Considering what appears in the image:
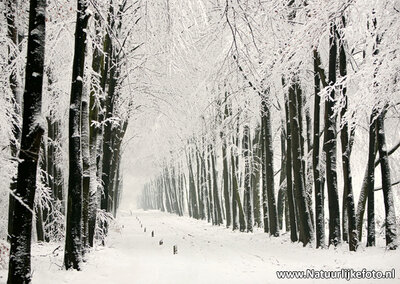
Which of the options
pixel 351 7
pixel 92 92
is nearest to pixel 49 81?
pixel 92 92

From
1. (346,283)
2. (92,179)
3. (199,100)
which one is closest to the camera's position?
(346,283)

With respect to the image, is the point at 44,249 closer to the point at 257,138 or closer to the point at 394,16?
the point at 394,16

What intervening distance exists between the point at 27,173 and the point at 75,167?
2.73m

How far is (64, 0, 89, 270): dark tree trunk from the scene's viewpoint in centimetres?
816

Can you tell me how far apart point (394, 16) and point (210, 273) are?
709 centimetres

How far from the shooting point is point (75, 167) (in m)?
8.27

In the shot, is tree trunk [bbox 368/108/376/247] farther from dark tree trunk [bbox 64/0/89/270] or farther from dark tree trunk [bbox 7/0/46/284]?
dark tree trunk [bbox 7/0/46/284]

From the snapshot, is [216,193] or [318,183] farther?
[216,193]

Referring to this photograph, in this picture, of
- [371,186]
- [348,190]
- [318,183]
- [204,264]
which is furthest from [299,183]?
[204,264]

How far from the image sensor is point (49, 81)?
14891mm

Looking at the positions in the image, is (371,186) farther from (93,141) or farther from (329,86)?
(93,141)

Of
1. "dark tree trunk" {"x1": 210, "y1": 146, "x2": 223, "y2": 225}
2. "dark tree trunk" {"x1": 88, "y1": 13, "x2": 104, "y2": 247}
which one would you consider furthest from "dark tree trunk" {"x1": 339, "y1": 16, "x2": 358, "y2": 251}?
"dark tree trunk" {"x1": 210, "y1": 146, "x2": 223, "y2": 225}

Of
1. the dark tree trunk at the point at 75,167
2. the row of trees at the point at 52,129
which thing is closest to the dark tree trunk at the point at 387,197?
the row of trees at the point at 52,129

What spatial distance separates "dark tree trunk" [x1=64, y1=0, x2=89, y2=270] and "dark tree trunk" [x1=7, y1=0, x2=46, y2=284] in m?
2.53
